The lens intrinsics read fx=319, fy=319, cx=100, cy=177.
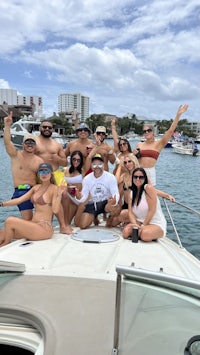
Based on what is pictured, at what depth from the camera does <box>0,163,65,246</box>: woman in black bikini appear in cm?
427

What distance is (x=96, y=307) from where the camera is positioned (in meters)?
2.46

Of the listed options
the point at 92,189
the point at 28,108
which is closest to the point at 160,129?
the point at 28,108

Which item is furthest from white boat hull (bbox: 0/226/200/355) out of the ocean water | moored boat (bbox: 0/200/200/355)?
the ocean water

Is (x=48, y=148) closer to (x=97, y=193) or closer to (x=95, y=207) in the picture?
(x=97, y=193)

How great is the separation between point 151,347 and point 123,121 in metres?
130

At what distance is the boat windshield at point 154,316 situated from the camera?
6.08 ft

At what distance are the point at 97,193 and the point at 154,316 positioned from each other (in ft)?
10.4

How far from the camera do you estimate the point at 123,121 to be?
129 m

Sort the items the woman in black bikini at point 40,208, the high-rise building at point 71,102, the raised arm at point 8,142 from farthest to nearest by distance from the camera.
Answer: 1. the high-rise building at point 71,102
2. the raised arm at point 8,142
3. the woman in black bikini at point 40,208

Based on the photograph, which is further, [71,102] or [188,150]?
[71,102]

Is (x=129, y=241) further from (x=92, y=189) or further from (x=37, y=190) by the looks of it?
(x=37, y=190)

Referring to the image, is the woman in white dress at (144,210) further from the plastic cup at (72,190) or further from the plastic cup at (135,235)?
the plastic cup at (72,190)

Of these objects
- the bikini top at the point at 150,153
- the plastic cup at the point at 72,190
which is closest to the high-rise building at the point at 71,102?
the bikini top at the point at 150,153

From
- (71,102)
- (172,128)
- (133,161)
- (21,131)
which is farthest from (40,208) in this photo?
(71,102)
